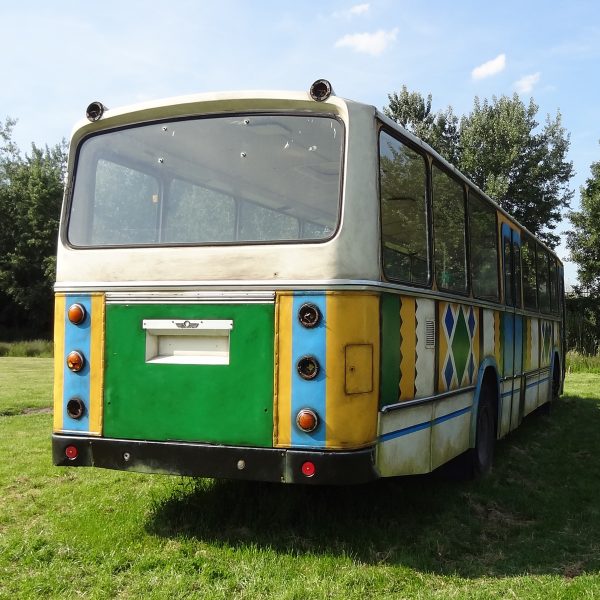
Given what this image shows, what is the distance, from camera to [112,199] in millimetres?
5297

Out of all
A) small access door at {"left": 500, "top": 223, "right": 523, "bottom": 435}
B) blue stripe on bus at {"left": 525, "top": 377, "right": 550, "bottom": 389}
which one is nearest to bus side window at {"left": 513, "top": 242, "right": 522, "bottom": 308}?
small access door at {"left": 500, "top": 223, "right": 523, "bottom": 435}

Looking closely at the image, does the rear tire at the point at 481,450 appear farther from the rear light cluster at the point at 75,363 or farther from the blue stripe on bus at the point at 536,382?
the rear light cluster at the point at 75,363

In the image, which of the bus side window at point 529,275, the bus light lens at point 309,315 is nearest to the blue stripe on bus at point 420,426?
the bus light lens at point 309,315

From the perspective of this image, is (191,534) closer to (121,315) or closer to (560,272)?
(121,315)

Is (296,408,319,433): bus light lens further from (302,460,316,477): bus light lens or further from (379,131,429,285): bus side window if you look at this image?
(379,131,429,285): bus side window

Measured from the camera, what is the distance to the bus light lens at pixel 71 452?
Answer: 4.93 metres

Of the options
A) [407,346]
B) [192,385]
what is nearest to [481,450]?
[407,346]

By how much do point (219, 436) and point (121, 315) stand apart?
1.09 metres

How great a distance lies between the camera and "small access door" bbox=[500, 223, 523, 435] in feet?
26.9

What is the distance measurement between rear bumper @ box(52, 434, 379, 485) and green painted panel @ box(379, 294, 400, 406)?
17.0 inches

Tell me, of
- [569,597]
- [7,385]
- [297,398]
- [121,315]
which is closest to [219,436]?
[297,398]

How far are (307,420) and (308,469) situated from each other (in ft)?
0.97

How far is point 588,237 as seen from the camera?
3631 cm

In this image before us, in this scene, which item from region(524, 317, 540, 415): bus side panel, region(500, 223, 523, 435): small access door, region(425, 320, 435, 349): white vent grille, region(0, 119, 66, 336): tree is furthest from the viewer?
region(0, 119, 66, 336): tree
